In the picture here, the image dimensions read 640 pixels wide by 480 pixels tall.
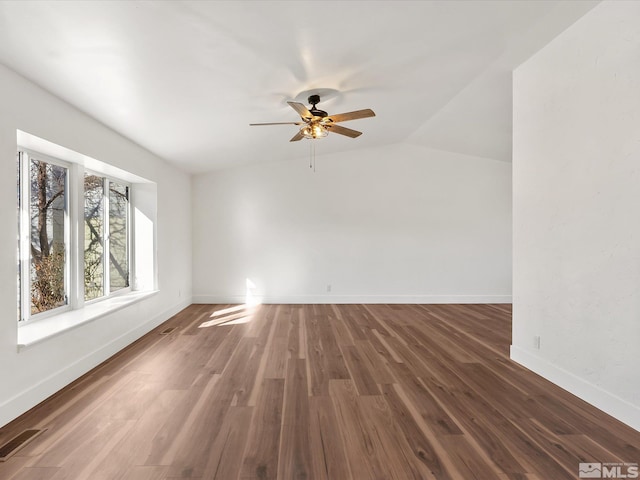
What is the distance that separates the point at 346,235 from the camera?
19.7 ft

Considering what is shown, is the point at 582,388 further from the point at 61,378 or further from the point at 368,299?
the point at 61,378

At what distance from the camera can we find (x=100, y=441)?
1912 millimetres

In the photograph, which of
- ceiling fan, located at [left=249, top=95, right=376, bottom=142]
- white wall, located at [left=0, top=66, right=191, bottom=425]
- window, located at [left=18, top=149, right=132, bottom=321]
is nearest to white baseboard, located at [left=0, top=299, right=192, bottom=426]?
white wall, located at [left=0, top=66, right=191, bottom=425]

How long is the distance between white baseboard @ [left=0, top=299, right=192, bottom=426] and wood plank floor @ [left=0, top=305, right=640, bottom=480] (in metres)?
0.07

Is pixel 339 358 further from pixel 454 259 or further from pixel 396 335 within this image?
pixel 454 259

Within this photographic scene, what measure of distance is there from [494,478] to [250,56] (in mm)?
3042

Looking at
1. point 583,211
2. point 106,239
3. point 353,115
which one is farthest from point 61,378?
point 583,211

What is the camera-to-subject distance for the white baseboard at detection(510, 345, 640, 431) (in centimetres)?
208

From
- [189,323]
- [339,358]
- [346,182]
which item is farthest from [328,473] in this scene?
[346,182]

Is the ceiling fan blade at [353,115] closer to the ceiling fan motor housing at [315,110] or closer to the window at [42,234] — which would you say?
the ceiling fan motor housing at [315,110]
